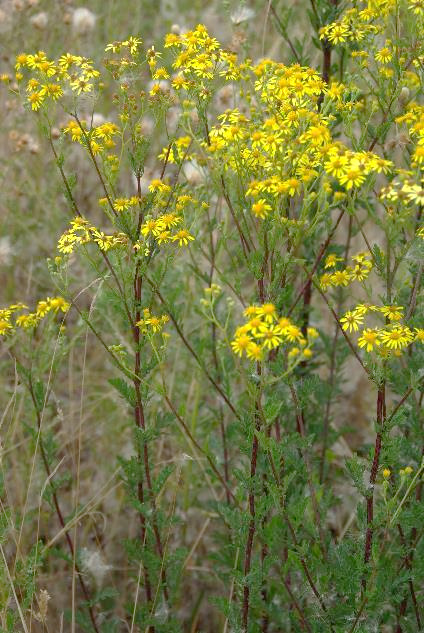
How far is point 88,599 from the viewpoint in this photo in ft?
9.16

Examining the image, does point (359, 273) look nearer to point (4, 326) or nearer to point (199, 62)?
point (199, 62)

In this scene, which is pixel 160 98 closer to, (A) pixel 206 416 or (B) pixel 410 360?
(B) pixel 410 360

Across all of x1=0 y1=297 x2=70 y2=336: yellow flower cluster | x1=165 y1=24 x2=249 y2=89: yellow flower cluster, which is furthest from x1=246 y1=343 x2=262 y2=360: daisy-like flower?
x1=165 y1=24 x2=249 y2=89: yellow flower cluster

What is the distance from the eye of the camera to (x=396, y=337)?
6.72ft

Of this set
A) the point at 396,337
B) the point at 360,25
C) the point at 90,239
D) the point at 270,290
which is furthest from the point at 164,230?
the point at 360,25

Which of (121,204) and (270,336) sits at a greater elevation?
(121,204)

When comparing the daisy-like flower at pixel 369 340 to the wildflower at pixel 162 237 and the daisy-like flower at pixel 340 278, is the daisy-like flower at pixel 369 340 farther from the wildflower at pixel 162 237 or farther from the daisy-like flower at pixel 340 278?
the wildflower at pixel 162 237

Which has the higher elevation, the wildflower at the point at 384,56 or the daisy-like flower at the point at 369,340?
the wildflower at the point at 384,56

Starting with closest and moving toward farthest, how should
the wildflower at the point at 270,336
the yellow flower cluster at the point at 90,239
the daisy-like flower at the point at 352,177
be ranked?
the wildflower at the point at 270,336, the daisy-like flower at the point at 352,177, the yellow flower cluster at the point at 90,239

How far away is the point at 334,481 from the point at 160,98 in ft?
6.99

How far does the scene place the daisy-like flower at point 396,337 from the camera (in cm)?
204

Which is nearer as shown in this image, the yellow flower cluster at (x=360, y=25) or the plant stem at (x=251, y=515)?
the plant stem at (x=251, y=515)

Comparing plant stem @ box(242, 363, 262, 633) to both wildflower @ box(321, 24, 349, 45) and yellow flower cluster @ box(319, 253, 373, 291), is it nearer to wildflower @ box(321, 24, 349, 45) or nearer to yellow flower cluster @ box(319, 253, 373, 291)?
yellow flower cluster @ box(319, 253, 373, 291)

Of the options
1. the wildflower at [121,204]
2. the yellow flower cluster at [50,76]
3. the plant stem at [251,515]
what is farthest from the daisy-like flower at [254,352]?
the yellow flower cluster at [50,76]
